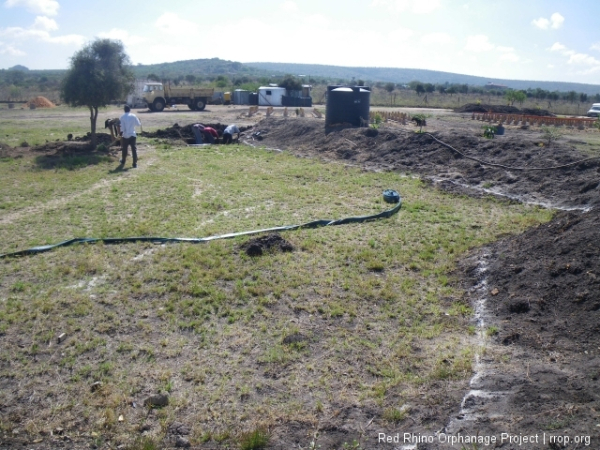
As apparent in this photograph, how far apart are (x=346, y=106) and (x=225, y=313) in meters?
14.5

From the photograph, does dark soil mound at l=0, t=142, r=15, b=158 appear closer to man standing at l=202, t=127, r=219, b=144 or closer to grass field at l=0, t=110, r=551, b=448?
grass field at l=0, t=110, r=551, b=448

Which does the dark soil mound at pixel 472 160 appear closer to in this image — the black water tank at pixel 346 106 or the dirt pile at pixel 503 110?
the black water tank at pixel 346 106

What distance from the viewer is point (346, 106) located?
18.8 metres

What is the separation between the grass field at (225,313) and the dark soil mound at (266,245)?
200 mm

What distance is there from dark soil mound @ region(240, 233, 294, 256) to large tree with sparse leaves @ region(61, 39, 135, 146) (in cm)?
1020

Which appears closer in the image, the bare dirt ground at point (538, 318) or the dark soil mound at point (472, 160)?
the bare dirt ground at point (538, 318)

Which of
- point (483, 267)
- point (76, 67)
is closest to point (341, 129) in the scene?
point (76, 67)

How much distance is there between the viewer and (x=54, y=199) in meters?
10.1

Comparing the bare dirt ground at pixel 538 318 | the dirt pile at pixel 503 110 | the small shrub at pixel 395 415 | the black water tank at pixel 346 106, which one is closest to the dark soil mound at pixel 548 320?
the bare dirt ground at pixel 538 318

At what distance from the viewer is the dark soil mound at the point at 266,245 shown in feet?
23.4

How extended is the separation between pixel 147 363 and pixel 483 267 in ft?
14.1

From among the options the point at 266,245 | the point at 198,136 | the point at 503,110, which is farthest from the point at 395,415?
the point at 503,110

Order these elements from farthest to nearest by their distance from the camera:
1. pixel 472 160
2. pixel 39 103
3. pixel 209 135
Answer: pixel 39 103 → pixel 209 135 → pixel 472 160

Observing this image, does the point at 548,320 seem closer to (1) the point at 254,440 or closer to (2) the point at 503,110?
(1) the point at 254,440
